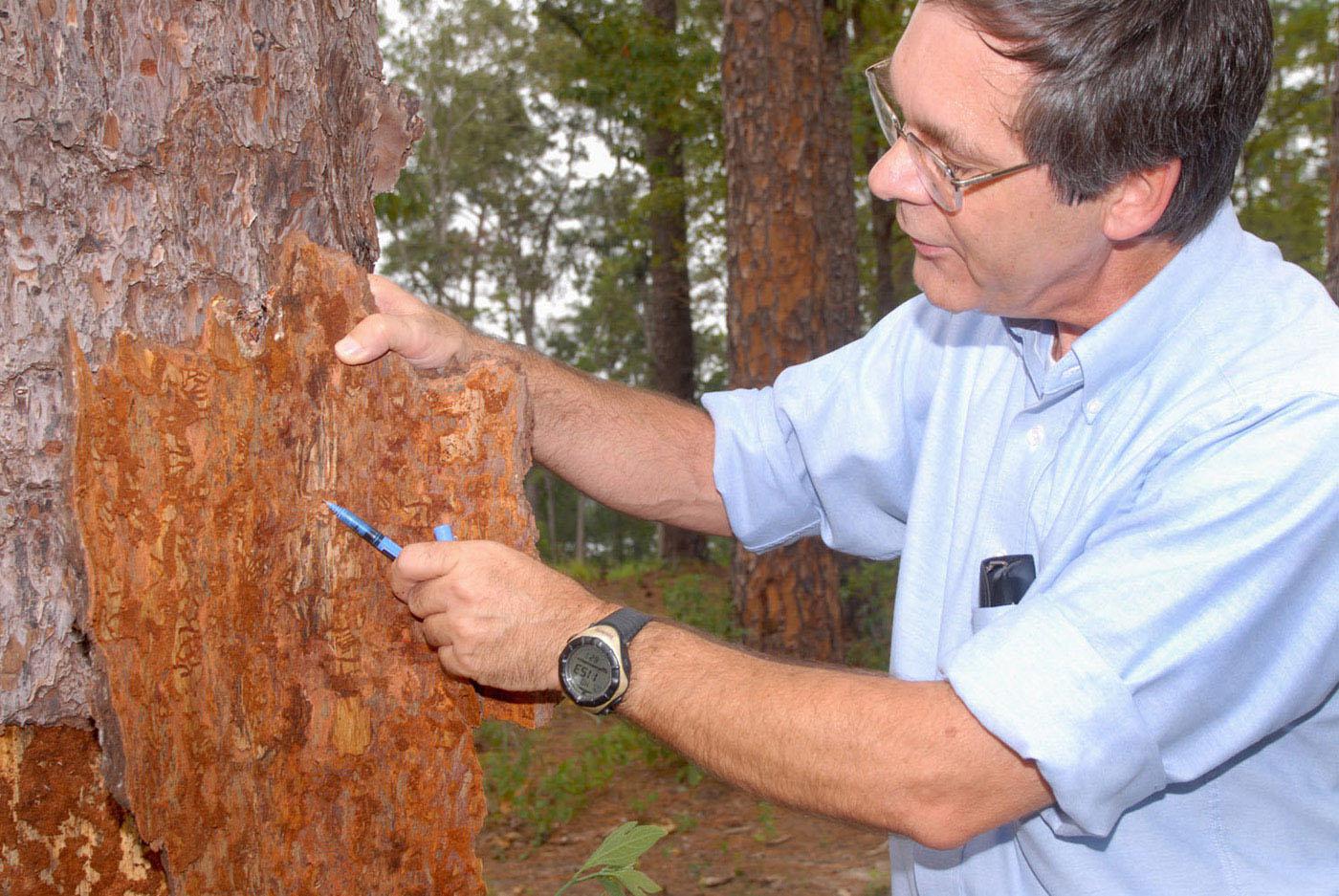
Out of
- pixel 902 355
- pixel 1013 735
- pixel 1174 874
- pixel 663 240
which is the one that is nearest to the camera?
pixel 1013 735

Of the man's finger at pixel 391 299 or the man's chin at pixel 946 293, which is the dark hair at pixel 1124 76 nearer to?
the man's chin at pixel 946 293

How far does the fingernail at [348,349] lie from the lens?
162 centimetres

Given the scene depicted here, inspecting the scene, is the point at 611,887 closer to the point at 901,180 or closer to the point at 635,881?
the point at 635,881

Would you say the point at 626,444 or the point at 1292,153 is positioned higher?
the point at 1292,153

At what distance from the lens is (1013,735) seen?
1.39m

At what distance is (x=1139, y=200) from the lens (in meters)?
1.66

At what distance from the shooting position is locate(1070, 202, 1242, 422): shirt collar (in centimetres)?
167

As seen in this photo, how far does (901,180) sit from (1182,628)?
80 centimetres

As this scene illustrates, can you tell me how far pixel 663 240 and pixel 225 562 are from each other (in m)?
11.6

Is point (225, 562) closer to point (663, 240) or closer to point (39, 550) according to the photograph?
point (39, 550)

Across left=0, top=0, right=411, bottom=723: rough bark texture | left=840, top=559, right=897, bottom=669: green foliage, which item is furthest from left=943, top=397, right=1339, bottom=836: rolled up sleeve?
left=840, top=559, right=897, bottom=669: green foliage

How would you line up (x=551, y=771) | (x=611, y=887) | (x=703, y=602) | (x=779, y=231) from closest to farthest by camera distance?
(x=611, y=887) → (x=779, y=231) → (x=551, y=771) → (x=703, y=602)

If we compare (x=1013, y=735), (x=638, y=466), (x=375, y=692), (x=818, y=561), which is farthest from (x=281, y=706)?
(x=818, y=561)

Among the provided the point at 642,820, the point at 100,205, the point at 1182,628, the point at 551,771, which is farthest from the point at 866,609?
the point at 100,205
